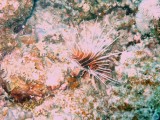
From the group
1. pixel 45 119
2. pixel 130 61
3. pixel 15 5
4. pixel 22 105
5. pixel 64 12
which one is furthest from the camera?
pixel 64 12

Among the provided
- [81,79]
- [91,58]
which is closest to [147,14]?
[91,58]

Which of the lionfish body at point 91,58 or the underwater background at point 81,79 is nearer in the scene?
the underwater background at point 81,79

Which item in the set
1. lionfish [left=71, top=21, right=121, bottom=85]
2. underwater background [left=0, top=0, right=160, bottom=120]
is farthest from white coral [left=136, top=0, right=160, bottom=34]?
lionfish [left=71, top=21, right=121, bottom=85]

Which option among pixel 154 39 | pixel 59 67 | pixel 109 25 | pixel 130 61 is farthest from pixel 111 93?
pixel 109 25

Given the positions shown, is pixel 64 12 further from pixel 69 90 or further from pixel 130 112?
pixel 130 112

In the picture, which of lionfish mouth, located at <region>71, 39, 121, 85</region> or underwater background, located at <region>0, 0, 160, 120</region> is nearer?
underwater background, located at <region>0, 0, 160, 120</region>

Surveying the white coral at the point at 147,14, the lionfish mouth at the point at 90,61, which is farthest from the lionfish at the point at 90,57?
the white coral at the point at 147,14

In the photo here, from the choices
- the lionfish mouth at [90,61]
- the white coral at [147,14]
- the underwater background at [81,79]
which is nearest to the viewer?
the underwater background at [81,79]

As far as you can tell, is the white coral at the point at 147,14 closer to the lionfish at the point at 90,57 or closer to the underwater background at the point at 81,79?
the underwater background at the point at 81,79

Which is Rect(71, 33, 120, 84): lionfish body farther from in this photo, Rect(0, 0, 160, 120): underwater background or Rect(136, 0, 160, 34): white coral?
Rect(136, 0, 160, 34): white coral
